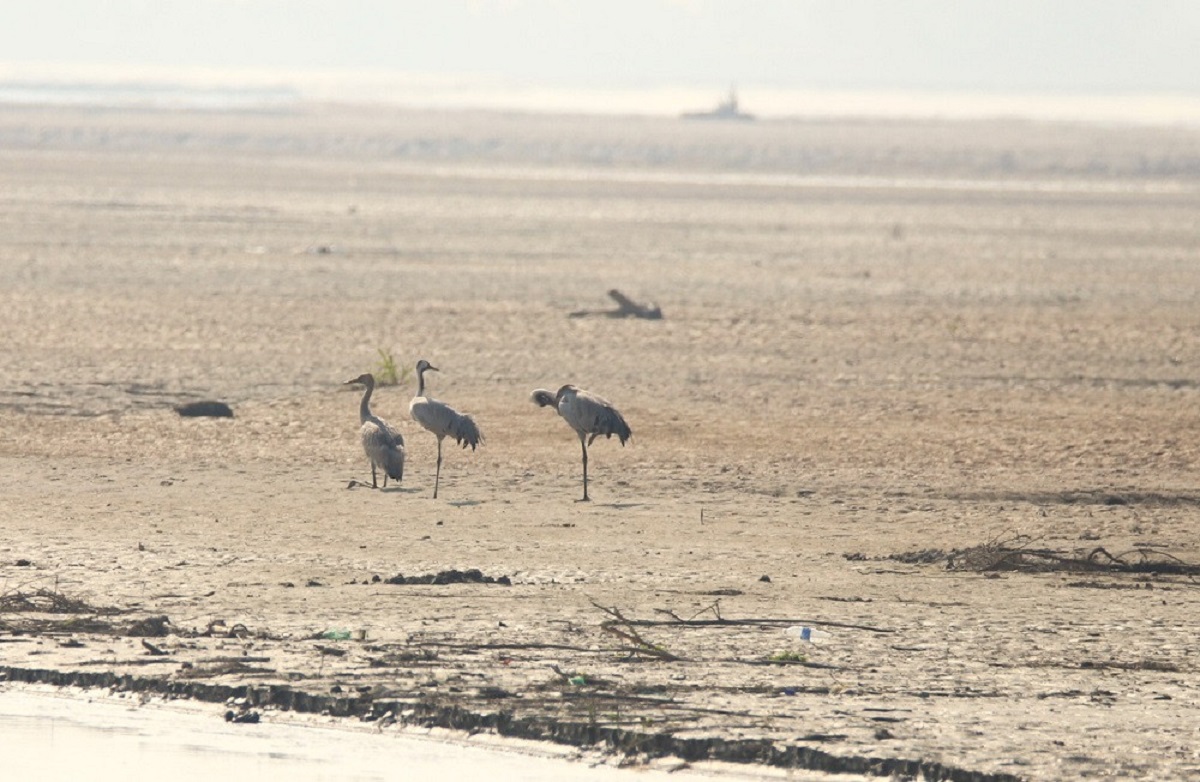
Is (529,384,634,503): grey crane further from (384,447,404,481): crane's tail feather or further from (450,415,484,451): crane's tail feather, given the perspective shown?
(384,447,404,481): crane's tail feather

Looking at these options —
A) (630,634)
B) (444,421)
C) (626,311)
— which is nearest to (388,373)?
(444,421)

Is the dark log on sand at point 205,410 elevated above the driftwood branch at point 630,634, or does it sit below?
above

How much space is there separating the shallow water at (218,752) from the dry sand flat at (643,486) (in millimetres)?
293

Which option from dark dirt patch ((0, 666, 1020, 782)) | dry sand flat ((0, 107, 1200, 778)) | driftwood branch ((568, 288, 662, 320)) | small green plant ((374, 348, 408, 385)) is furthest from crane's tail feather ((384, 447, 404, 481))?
driftwood branch ((568, 288, 662, 320))

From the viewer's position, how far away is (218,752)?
30.7ft

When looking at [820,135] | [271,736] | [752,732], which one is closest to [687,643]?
[752,732]

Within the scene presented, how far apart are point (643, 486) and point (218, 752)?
7091mm

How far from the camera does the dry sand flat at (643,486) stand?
10055 mm

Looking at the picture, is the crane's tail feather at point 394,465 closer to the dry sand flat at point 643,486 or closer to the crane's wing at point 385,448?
the crane's wing at point 385,448

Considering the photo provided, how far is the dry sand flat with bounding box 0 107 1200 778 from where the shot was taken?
10055mm

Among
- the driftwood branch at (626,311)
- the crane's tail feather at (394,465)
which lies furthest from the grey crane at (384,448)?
the driftwood branch at (626,311)

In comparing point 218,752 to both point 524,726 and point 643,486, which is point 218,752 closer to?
point 524,726

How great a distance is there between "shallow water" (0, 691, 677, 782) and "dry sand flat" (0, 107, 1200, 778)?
0.29m

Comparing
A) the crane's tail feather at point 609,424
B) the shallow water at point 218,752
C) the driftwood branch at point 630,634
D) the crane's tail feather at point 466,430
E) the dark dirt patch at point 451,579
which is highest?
the crane's tail feather at point 609,424
